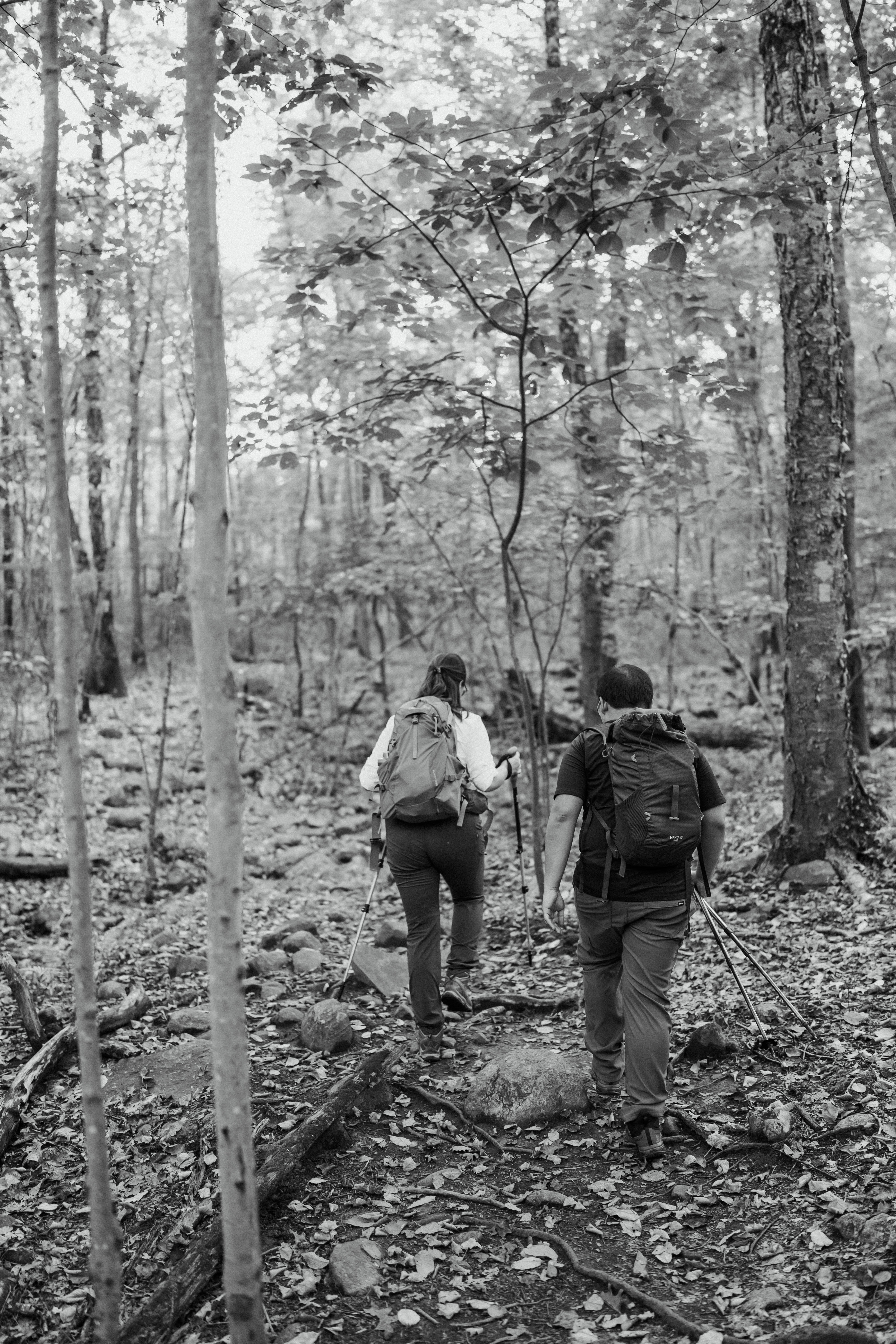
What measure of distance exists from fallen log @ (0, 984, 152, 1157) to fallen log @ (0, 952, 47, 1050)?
104mm

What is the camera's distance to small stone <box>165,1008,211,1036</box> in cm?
555

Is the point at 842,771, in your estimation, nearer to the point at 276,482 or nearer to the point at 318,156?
the point at 318,156

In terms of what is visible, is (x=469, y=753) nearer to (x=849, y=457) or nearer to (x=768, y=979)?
(x=768, y=979)

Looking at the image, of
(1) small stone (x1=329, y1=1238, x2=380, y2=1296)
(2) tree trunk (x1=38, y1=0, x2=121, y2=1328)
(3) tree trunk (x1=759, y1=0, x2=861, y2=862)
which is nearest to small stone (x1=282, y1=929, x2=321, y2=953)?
(3) tree trunk (x1=759, y1=0, x2=861, y2=862)

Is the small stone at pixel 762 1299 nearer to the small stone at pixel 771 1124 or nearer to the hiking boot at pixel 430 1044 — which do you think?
the small stone at pixel 771 1124

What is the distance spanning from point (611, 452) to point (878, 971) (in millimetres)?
4117

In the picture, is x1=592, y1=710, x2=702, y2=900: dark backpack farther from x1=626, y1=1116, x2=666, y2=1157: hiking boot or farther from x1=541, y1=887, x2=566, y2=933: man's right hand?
x1=626, y1=1116, x2=666, y2=1157: hiking boot

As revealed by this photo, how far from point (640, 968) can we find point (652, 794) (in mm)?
774

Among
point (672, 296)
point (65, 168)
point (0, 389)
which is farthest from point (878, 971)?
point (0, 389)

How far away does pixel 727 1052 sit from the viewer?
4684 millimetres

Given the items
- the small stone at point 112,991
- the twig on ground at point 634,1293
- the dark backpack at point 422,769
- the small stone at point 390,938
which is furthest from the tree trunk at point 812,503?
the small stone at point 112,991

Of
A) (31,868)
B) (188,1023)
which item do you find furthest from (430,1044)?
(31,868)

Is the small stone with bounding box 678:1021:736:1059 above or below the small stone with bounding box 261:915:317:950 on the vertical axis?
above

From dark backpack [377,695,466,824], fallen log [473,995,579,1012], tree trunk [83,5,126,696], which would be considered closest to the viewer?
dark backpack [377,695,466,824]
